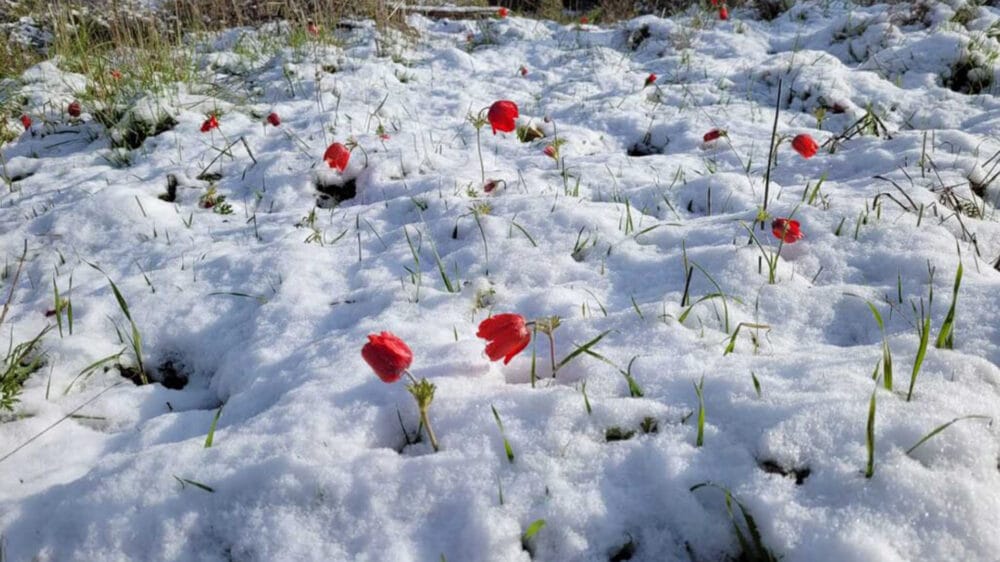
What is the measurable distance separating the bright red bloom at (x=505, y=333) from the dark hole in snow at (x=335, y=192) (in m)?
2.17

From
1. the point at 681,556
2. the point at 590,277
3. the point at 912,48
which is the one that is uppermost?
the point at 912,48

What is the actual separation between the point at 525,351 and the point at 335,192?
7.13 ft

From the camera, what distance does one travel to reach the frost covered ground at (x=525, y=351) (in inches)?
44.1

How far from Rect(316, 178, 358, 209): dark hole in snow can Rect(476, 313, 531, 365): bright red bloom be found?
2171mm

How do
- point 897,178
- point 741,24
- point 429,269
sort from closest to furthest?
1. point 429,269
2. point 897,178
3. point 741,24

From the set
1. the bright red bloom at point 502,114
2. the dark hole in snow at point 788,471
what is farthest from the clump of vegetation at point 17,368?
the dark hole in snow at point 788,471

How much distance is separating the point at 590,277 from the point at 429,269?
25.5 inches

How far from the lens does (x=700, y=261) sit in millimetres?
2027

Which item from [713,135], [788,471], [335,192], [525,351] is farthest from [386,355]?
[713,135]

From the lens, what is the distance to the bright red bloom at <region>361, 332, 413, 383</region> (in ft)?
4.48

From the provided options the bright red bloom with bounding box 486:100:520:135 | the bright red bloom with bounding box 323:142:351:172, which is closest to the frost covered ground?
the bright red bloom with bounding box 323:142:351:172

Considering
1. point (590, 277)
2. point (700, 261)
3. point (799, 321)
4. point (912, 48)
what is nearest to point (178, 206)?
point (590, 277)

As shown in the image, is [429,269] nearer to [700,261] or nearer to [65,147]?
[700,261]

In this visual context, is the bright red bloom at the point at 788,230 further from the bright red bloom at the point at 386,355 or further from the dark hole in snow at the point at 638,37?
the dark hole in snow at the point at 638,37
